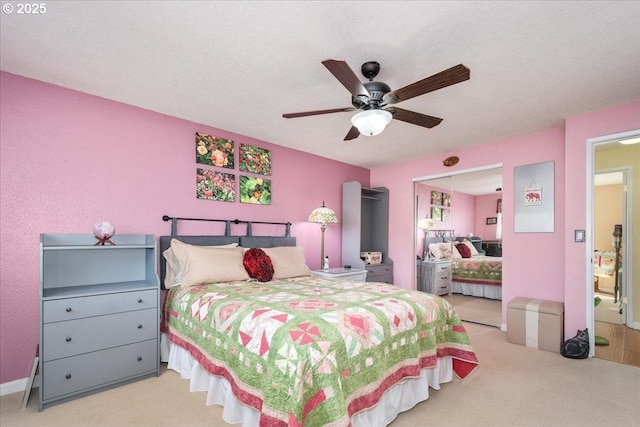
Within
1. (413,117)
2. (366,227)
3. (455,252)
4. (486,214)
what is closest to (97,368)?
(413,117)

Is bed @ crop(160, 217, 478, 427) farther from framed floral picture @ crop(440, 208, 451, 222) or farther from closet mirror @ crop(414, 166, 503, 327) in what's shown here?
framed floral picture @ crop(440, 208, 451, 222)

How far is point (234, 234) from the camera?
3.79 metres

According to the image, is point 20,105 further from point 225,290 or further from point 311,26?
point 311,26

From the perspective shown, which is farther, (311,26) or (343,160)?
(343,160)

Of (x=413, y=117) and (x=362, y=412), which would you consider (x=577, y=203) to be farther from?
(x=362, y=412)

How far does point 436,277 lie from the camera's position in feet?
15.8

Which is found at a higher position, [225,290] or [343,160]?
[343,160]

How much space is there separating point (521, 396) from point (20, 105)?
4.56 metres

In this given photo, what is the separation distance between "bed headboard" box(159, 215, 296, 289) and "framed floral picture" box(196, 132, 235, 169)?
2.24 feet

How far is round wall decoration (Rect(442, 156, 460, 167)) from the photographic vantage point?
4.54 m

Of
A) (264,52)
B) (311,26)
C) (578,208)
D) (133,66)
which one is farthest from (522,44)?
(133,66)

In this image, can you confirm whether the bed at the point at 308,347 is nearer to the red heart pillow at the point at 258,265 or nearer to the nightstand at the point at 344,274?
the red heart pillow at the point at 258,265

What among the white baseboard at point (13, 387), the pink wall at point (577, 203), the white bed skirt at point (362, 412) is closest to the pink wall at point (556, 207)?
the pink wall at point (577, 203)

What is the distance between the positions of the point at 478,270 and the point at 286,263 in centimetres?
290
